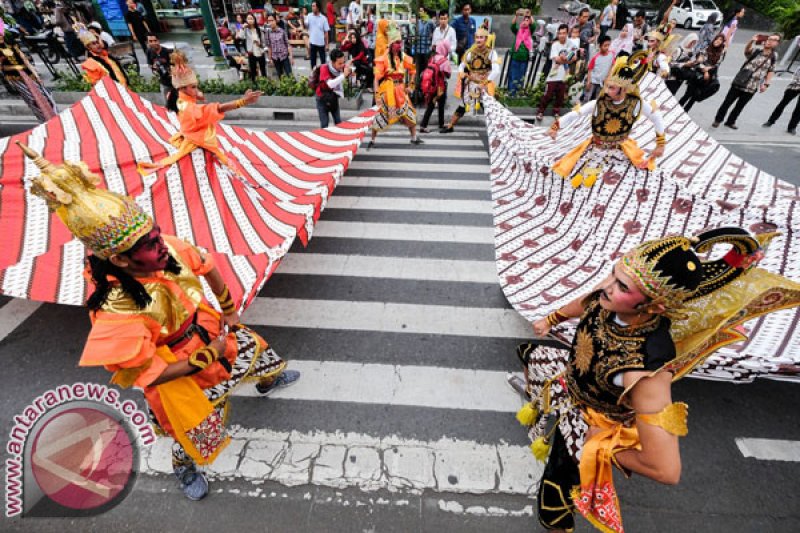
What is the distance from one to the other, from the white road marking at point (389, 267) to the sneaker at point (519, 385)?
1443mm

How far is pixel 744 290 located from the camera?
164 centimetres

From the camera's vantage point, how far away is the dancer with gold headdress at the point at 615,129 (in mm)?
4062

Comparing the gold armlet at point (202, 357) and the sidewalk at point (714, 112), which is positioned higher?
the gold armlet at point (202, 357)

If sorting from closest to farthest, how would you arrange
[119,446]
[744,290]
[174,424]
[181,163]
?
[744,290] → [174,424] → [119,446] → [181,163]

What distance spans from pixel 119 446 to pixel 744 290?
3988 millimetres

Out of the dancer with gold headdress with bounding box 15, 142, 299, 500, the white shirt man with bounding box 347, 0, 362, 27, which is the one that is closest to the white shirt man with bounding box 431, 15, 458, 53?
the white shirt man with bounding box 347, 0, 362, 27

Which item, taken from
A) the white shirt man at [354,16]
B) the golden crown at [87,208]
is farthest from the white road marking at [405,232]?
the white shirt man at [354,16]

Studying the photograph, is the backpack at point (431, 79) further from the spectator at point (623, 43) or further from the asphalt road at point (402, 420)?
the asphalt road at point (402, 420)

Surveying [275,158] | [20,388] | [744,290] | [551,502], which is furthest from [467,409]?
[275,158]

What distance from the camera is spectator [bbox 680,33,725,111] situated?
8.55m

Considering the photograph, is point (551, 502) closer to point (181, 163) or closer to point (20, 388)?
point (20, 388)

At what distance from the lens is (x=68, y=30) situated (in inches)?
520
